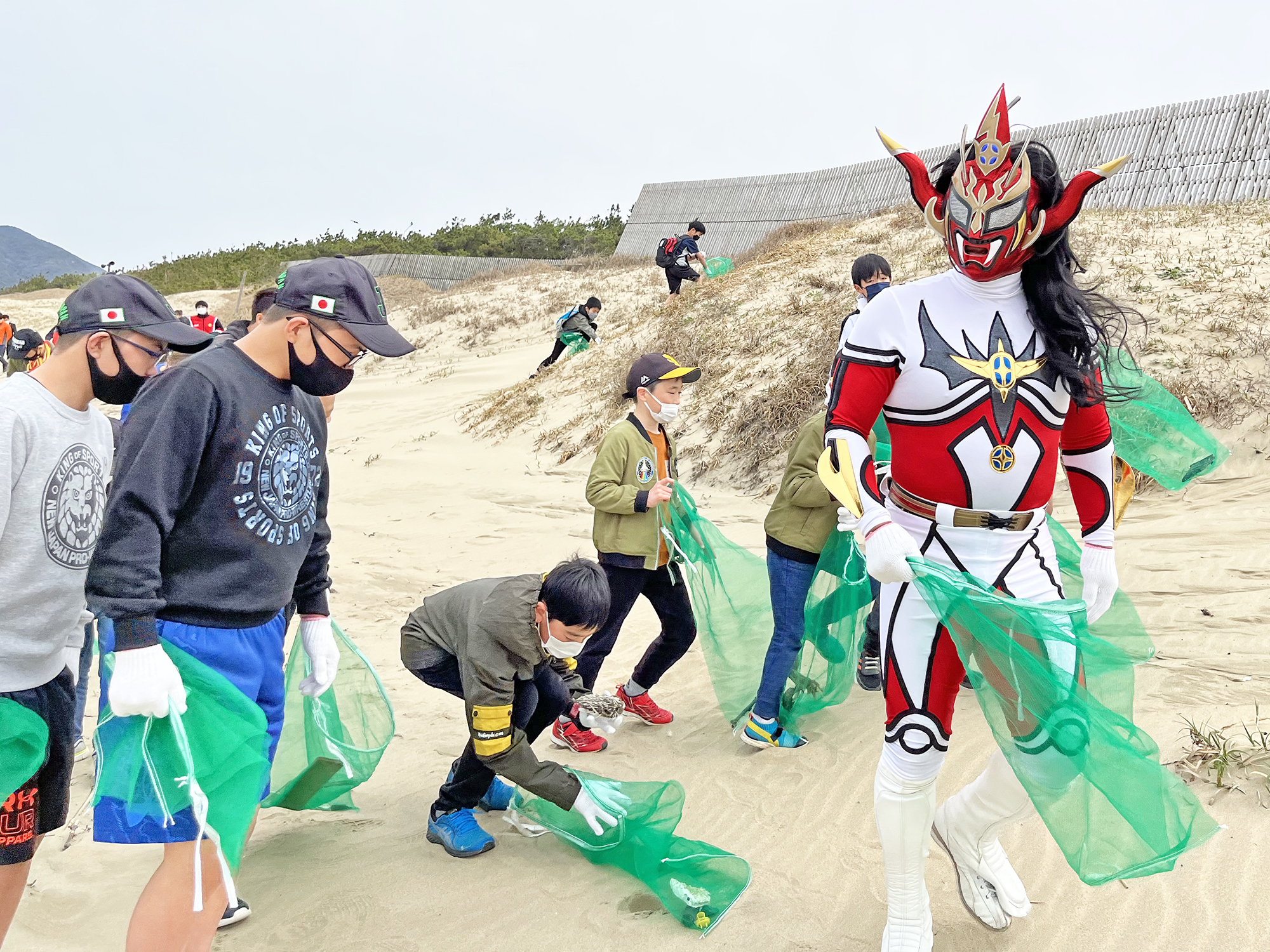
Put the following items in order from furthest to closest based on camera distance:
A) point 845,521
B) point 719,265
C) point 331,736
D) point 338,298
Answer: point 719,265 < point 845,521 < point 331,736 < point 338,298

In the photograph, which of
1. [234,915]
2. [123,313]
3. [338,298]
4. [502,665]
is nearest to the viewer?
[338,298]

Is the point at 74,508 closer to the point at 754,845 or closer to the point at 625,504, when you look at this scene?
the point at 625,504

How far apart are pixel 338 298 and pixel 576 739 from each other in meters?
2.81

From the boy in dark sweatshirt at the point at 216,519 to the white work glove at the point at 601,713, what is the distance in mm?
2014

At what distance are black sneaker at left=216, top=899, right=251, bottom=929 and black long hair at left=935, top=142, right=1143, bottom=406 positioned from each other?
316 cm

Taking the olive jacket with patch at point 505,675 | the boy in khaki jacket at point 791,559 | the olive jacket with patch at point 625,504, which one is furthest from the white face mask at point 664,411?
the olive jacket with patch at point 505,675

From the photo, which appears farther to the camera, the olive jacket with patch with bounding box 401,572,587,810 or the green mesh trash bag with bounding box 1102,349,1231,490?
the green mesh trash bag with bounding box 1102,349,1231,490

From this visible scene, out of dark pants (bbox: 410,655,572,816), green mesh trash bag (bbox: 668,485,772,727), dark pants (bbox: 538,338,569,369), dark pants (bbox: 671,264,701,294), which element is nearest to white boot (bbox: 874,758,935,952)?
dark pants (bbox: 410,655,572,816)

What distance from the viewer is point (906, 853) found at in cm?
291

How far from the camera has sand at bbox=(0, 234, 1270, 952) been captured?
3.27 meters

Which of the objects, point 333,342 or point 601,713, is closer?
point 333,342

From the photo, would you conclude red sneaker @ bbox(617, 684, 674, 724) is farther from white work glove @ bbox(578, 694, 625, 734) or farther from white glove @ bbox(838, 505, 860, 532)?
white glove @ bbox(838, 505, 860, 532)

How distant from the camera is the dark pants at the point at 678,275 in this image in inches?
621

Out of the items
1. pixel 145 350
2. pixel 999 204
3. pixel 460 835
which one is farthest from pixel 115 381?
pixel 999 204
